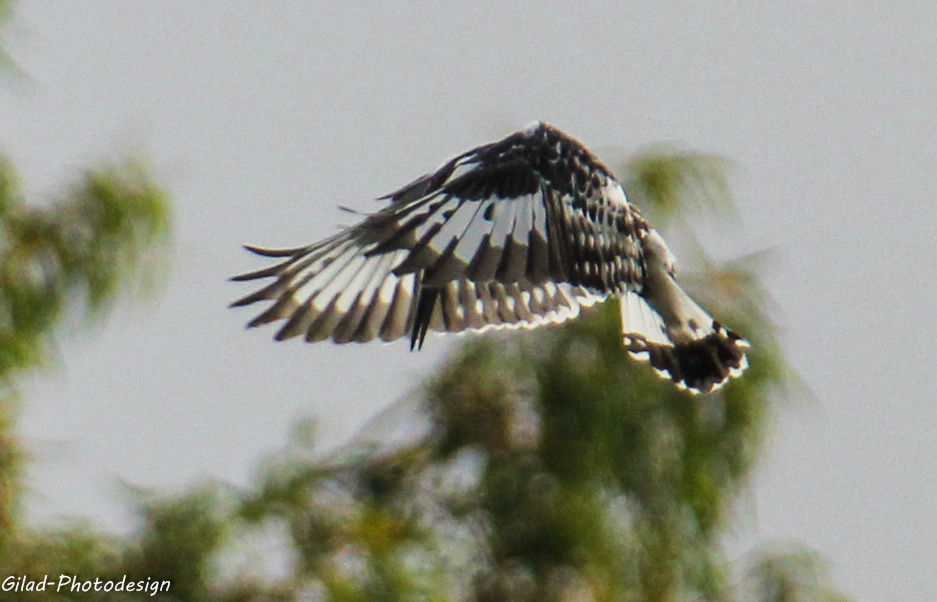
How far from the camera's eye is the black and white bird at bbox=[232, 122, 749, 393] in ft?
14.6

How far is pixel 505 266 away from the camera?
14.3 feet

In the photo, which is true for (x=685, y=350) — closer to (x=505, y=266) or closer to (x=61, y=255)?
(x=505, y=266)

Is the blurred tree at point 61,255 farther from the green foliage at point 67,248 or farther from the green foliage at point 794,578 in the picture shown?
the green foliage at point 794,578

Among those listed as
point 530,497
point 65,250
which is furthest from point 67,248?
point 530,497

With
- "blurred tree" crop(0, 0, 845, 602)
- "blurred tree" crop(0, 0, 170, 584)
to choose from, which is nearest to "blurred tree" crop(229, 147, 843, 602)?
"blurred tree" crop(0, 0, 845, 602)

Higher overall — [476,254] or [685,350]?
[476,254]

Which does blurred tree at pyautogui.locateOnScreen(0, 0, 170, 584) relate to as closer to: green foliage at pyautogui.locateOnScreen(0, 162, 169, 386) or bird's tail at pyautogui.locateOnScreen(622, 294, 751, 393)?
green foliage at pyautogui.locateOnScreen(0, 162, 169, 386)

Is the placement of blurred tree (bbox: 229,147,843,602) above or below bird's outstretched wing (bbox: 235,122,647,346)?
below

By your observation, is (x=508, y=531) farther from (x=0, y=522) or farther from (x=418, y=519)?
(x=0, y=522)

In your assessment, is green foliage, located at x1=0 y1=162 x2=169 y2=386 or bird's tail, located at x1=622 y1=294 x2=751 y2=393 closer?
bird's tail, located at x1=622 y1=294 x2=751 y2=393

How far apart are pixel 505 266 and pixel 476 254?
7 centimetres

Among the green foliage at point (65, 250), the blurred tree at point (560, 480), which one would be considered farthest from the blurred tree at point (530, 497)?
the green foliage at point (65, 250)

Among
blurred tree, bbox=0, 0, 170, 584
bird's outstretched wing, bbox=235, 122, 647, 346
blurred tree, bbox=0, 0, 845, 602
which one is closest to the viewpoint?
bird's outstretched wing, bbox=235, 122, 647, 346

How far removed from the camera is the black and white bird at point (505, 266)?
4.45 meters
